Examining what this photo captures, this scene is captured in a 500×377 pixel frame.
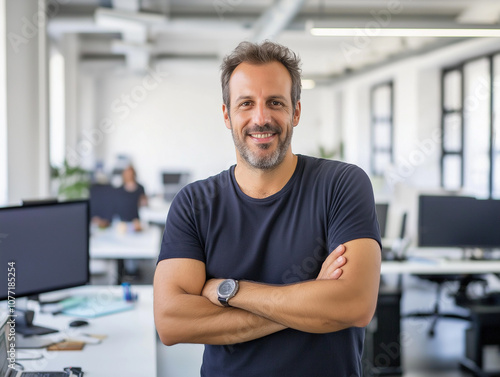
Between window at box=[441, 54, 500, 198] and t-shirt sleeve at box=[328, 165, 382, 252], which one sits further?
window at box=[441, 54, 500, 198]

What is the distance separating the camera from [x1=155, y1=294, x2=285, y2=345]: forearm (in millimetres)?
1598

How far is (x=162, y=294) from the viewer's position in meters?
1.71

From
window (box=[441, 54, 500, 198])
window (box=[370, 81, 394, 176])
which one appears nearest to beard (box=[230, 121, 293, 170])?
window (box=[441, 54, 500, 198])

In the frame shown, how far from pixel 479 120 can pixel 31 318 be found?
26.5 ft

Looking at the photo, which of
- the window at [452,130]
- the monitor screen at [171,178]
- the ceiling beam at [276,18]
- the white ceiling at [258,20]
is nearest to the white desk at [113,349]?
the white ceiling at [258,20]

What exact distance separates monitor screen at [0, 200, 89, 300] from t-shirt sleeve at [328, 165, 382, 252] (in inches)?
53.1

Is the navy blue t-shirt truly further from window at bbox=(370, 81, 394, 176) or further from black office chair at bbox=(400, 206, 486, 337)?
window at bbox=(370, 81, 394, 176)

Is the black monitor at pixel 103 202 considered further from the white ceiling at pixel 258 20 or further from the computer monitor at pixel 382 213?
the computer monitor at pixel 382 213

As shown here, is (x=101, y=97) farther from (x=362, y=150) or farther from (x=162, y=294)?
(x=162, y=294)

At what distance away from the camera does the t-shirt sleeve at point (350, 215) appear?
1.64 m

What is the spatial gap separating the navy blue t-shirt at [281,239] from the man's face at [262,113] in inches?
4.4

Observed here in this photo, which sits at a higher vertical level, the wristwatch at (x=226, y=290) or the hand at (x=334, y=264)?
the hand at (x=334, y=264)

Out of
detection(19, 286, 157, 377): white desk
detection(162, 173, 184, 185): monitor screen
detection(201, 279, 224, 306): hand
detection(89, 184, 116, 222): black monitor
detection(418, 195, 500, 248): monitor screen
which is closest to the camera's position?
detection(201, 279, 224, 306): hand

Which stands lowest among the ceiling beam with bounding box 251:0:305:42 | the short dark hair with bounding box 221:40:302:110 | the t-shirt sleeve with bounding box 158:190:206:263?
the t-shirt sleeve with bounding box 158:190:206:263
